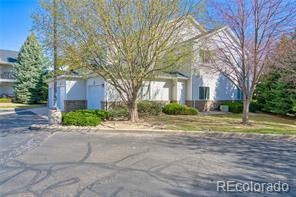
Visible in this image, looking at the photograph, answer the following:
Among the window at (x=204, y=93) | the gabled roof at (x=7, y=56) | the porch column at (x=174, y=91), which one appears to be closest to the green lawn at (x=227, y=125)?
the porch column at (x=174, y=91)

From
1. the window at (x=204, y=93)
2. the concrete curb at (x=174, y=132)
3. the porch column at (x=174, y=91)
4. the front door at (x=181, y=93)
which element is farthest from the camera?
the window at (x=204, y=93)

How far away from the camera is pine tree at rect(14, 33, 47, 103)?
34.3m

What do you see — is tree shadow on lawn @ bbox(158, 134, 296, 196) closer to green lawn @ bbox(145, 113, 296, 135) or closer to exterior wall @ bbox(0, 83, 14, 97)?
green lawn @ bbox(145, 113, 296, 135)

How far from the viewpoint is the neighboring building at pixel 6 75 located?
4028 cm

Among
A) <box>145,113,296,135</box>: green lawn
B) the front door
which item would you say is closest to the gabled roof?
the front door

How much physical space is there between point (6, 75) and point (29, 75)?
9233mm

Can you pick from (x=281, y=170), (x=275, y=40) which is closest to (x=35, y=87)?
(x=275, y=40)

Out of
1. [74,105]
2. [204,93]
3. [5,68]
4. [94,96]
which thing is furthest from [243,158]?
[5,68]

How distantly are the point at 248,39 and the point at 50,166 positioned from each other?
37.9 ft

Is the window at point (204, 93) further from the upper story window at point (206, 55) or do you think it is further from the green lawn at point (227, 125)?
the green lawn at point (227, 125)

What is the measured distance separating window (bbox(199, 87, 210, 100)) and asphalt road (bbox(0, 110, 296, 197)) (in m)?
13.4

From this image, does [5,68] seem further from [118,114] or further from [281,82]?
[281,82]

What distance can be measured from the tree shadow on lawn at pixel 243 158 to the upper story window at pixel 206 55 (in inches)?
224

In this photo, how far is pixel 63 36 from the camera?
36.0 ft
